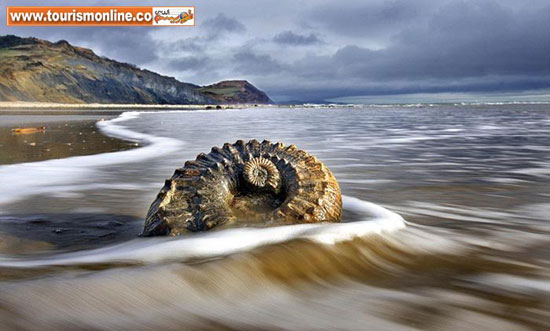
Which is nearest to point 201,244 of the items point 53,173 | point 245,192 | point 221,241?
point 221,241

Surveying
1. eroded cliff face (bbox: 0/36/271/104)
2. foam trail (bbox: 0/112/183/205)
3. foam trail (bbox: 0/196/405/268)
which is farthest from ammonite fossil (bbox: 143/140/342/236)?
eroded cliff face (bbox: 0/36/271/104)

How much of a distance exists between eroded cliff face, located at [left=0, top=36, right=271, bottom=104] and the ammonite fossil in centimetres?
10401

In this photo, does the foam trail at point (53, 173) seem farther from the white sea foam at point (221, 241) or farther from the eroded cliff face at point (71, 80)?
the eroded cliff face at point (71, 80)

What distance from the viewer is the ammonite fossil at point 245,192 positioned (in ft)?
12.6

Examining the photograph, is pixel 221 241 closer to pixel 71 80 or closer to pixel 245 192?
pixel 245 192

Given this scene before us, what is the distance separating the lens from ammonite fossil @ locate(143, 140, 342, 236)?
3.84 m

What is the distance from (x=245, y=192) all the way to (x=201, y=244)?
878 mm

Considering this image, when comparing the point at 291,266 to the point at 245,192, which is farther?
the point at 245,192

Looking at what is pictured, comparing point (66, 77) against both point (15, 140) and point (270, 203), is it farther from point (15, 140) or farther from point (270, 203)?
point (270, 203)

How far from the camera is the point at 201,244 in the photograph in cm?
342

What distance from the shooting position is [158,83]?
531 ft

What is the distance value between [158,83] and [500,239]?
541 ft

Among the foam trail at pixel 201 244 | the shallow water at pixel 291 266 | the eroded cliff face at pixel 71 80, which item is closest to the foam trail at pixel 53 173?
the shallow water at pixel 291 266

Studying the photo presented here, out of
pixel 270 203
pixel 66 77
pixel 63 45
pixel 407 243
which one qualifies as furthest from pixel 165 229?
pixel 63 45
